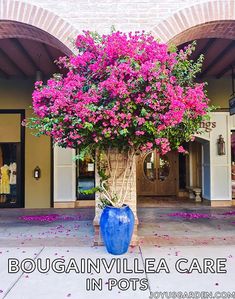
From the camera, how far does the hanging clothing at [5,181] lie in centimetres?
1074

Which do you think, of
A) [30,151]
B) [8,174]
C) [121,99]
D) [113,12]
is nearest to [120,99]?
[121,99]

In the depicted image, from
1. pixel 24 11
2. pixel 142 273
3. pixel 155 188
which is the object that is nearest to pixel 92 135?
pixel 142 273

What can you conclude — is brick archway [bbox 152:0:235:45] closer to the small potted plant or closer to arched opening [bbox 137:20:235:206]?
arched opening [bbox 137:20:235:206]

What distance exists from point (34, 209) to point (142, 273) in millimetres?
6797

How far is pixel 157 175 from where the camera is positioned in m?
13.6

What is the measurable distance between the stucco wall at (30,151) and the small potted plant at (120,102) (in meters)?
5.86

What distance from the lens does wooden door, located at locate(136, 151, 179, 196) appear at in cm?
1355

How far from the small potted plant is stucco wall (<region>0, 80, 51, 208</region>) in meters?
5.86

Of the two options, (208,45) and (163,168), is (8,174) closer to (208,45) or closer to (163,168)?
(163,168)

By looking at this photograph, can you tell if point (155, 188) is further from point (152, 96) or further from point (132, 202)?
point (152, 96)

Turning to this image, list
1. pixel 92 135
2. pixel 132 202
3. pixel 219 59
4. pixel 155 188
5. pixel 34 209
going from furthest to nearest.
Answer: pixel 155 188 → pixel 34 209 → pixel 219 59 → pixel 132 202 → pixel 92 135

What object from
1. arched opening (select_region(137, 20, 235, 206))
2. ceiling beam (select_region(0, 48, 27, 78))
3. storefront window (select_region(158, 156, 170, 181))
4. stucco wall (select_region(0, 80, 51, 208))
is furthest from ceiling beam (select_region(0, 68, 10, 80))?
storefront window (select_region(158, 156, 170, 181))

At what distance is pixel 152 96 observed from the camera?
14.2 ft

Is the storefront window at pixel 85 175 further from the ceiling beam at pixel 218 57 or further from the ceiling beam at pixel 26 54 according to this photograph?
the ceiling beam at pixel 218 57
